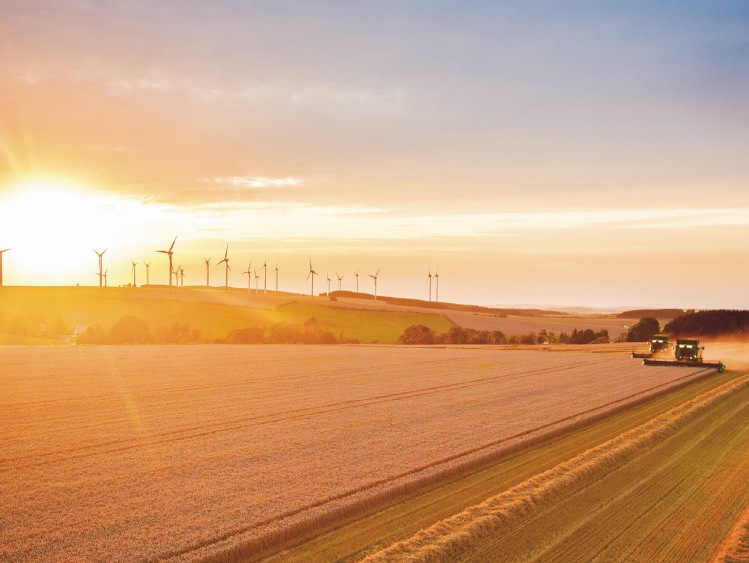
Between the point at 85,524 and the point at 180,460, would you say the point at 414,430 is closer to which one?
the point at 180,460

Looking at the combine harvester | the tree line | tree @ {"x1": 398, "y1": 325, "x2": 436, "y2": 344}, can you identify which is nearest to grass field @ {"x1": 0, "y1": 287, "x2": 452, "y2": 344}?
tree @ {"x1": 398, "y1": 325, "x2": 436, "y2": 344}

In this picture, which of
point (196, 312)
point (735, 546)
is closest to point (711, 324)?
point (196, 312)

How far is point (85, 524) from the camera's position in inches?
457

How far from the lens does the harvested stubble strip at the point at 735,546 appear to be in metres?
10.9

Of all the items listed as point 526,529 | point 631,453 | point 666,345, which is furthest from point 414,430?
point 666,345

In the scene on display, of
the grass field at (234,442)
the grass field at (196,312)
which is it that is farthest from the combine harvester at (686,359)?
the grass field at (196,312)

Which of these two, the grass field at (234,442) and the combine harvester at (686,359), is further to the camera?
the combine harvester at (686,359)

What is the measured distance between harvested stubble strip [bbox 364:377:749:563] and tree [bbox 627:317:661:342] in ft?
258

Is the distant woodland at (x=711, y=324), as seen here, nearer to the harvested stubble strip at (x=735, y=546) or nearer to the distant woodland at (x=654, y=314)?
the distant woodland at (x=654, y=314)

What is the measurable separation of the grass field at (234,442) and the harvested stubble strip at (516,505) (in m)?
1.77

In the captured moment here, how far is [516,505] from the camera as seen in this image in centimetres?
1291

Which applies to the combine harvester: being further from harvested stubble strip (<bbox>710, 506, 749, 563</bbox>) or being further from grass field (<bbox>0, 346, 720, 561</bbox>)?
harvested stubble strip (<bbox>710, 506, 749, 563</bbox>)

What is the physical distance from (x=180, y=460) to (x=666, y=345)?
1758 inches

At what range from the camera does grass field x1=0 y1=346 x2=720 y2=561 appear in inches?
456
